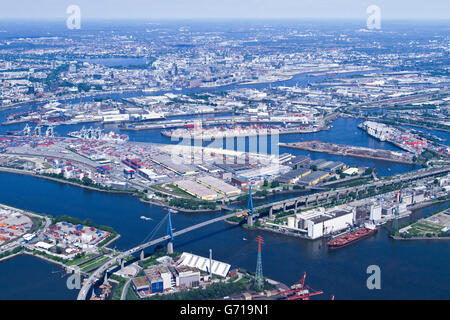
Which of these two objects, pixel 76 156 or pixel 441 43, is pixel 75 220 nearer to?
pixel 76 156

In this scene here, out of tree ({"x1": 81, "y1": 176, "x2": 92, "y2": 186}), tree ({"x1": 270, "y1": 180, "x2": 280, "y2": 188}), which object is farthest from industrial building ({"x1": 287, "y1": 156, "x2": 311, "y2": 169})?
tree ({"x1": 81, "y1": 176, "x2": 92, "y2": 186})

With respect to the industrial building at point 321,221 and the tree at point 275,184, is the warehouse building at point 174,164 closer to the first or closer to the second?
the tree at point 275,184

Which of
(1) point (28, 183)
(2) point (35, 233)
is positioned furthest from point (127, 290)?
(1) point (28, 183)

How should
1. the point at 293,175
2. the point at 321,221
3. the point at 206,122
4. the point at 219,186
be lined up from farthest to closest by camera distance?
the point at 206,122, the point at 293,175, the point at 219,186, the point at 321,221

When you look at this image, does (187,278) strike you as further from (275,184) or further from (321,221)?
(275,184)

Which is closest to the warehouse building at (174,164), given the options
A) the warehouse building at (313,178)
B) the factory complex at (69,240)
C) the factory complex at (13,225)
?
the warehouse building at (313,178)

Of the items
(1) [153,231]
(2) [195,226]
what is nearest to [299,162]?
(2) [195,226]
